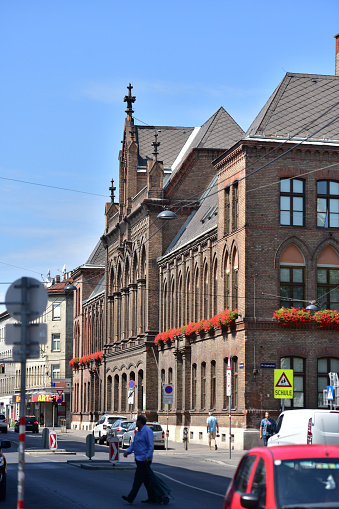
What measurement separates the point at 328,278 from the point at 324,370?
4.00 m

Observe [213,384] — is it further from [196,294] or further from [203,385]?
[196,294]

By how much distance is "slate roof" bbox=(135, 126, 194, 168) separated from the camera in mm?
69812

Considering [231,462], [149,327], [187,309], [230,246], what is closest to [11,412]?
[149,327]

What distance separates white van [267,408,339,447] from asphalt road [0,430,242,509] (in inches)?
78.0

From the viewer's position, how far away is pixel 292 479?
9.11m

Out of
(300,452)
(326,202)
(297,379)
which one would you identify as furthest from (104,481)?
(326,202)

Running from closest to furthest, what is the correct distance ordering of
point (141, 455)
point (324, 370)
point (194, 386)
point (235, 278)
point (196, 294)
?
point (141, 455) → point (324, 370) → point (235, 278) → point (194, 386) → point (196, 294)

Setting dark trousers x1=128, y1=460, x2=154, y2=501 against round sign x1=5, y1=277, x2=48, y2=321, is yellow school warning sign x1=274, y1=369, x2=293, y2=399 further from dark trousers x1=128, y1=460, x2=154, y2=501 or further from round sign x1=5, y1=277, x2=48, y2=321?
round sign x1=5, y1=277, x2=48, y2=321

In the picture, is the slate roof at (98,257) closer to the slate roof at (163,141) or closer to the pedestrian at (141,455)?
the slate roof at (163,141)

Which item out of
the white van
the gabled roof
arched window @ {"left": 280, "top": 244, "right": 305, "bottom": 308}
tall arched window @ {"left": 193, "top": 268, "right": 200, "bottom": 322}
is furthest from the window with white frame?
the white van

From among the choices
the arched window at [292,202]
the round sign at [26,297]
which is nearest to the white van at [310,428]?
the round sign at [26,297]

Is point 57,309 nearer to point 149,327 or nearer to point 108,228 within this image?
point 108,228

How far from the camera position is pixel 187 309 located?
54.8 meters

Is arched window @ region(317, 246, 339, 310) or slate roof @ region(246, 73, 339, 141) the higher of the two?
slate roof @ region(246, 73, 339, 141)
